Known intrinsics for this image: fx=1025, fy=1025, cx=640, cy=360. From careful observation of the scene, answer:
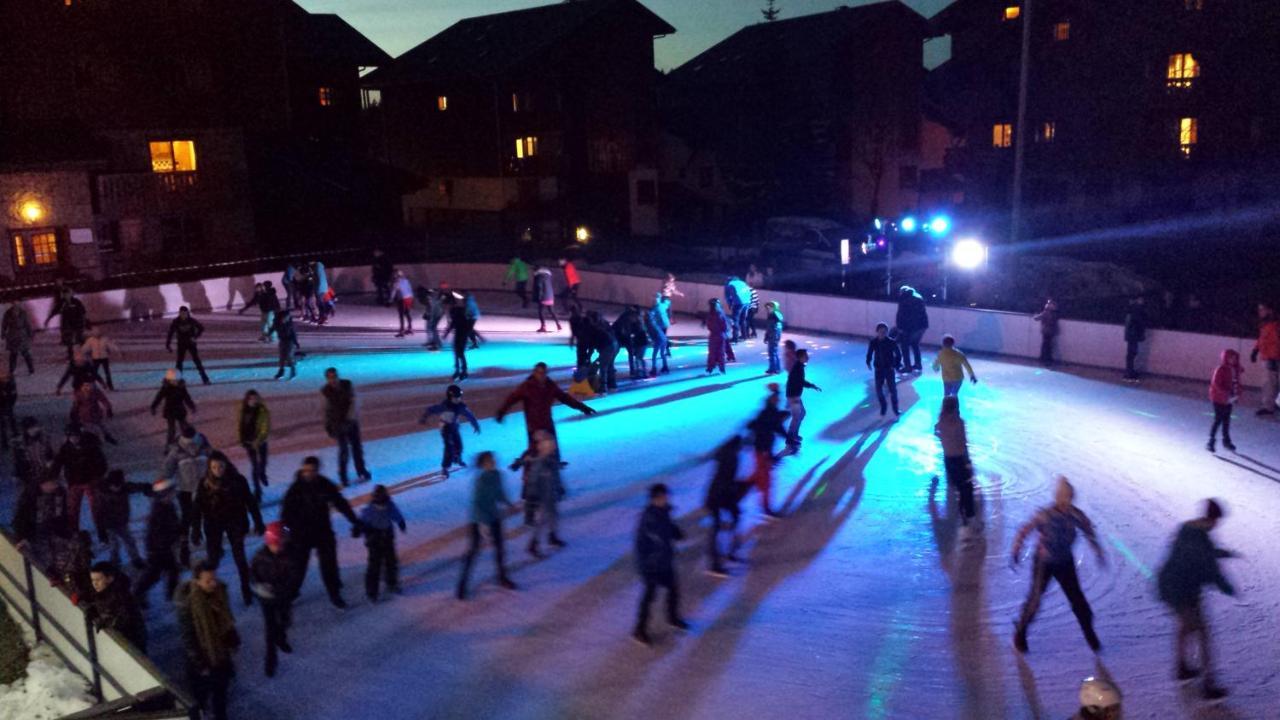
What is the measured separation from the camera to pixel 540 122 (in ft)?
147

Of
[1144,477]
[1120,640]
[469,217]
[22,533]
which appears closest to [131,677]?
[22,533]

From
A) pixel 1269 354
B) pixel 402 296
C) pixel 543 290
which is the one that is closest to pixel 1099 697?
pixel 1269 354

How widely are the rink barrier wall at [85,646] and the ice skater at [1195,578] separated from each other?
6898 mm

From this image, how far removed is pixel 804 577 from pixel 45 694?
22.6ft

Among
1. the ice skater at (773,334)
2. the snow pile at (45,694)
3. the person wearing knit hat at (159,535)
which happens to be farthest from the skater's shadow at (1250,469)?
the snow pile at (45,694)

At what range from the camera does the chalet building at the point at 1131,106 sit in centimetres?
3212

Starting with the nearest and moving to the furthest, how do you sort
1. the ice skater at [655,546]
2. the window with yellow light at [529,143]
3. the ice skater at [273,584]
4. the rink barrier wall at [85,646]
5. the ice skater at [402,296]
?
the rink barrier wall at [85,646], the ice skater at [273,584], the ice skater at [655,546], the ice skater at [402,296], the window with yellow light at [529,143]

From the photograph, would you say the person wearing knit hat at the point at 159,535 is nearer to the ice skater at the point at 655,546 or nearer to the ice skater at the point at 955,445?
the ice skater at the point at 655,546

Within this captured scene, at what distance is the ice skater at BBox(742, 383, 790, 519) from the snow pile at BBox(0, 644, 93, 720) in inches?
263

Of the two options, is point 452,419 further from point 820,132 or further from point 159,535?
point 820,132

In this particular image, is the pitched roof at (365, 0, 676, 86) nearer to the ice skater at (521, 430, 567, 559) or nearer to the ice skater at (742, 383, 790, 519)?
the ice skater at (742, 383, 790, 519)

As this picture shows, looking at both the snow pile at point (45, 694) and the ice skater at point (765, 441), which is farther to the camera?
the ice skater at point (765, 441)

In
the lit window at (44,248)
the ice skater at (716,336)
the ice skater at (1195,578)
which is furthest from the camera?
the lit window at (44,248)

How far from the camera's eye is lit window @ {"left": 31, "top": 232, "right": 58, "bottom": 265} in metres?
30.9
